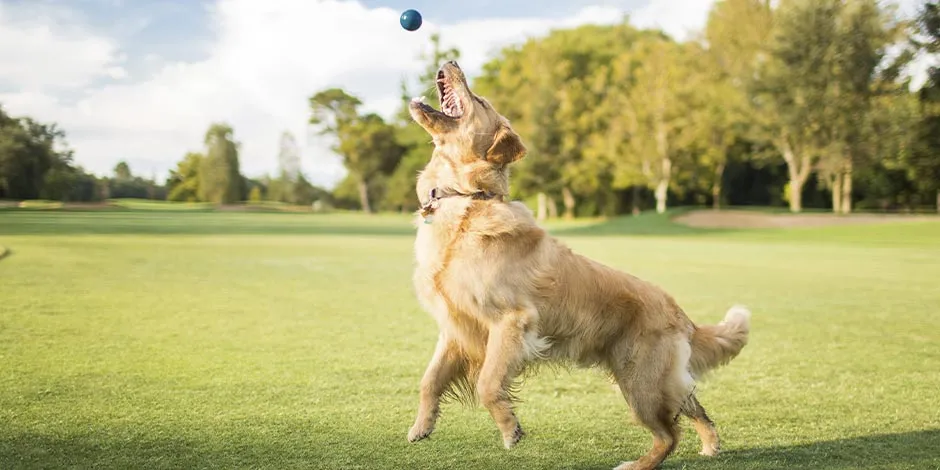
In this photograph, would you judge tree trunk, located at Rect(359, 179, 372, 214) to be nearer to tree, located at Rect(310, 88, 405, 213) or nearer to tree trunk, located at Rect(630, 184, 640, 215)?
tree, located at Rect(310, 88, 405, 213)

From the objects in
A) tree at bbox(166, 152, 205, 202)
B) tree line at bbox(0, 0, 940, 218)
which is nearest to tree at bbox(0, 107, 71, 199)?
tree line at bbox(0, 0, 940, 218)

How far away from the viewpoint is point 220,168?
52531 mm

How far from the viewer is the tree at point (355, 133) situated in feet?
237

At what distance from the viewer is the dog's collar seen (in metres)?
3.97

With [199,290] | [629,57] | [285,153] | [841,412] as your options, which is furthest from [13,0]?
→ [285,153]

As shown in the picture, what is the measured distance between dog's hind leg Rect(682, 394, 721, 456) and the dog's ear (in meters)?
1.64

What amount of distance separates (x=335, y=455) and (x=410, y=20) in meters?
3.28

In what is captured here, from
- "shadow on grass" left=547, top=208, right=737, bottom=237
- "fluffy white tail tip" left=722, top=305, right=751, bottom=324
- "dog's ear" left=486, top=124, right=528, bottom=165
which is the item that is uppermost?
"dog's ear" left=486, top=124, right=528, bottom=165

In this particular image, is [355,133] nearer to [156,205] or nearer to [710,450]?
[156,205]

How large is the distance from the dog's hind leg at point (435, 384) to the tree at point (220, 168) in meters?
48.8

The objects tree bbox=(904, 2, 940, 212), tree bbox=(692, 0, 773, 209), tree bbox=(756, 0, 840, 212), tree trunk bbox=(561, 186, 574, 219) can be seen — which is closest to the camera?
tree bbox=(904, 2, 940, 212)

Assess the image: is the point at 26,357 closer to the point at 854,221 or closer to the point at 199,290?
the point at 199,290

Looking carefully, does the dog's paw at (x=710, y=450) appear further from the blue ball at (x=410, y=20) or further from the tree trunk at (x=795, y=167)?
the tree trunk at (x=795, y=167)

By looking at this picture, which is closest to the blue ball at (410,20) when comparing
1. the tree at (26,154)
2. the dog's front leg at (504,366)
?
the dog's front leg at (504,366)
